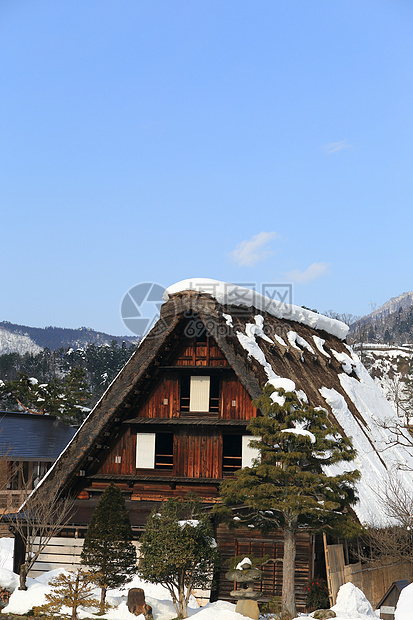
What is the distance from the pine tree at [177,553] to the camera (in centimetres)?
1767

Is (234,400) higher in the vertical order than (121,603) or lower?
higher

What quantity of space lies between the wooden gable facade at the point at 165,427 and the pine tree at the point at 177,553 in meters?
3.66

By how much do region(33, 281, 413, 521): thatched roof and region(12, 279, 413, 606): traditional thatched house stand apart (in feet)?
0.14

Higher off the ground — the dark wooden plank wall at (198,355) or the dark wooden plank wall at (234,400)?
the dark wooden plank wall at (198,355)

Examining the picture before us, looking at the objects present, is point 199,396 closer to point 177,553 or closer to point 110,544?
point 110,544

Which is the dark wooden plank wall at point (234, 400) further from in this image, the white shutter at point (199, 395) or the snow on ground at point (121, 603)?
the snow on ground at point (121, 603)

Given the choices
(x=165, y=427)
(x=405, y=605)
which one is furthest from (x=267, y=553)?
(x=405, y=605)

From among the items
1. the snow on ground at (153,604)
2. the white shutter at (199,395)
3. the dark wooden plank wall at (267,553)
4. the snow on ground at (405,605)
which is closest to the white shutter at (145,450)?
the white shutter at (199,395)

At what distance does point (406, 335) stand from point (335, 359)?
504ft

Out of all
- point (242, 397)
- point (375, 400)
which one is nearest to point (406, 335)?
point (375, 400)

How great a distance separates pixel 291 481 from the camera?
18.3m

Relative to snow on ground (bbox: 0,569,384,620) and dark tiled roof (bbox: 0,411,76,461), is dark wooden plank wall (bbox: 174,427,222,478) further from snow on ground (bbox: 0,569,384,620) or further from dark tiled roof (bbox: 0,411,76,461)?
dark tiled roof (bbox: 0,411,76,461)

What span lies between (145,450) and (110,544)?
5.19 m

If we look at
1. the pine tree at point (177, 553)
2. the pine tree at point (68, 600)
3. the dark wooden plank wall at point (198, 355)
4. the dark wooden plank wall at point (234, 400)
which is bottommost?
the pine tree at point (68, 600)
